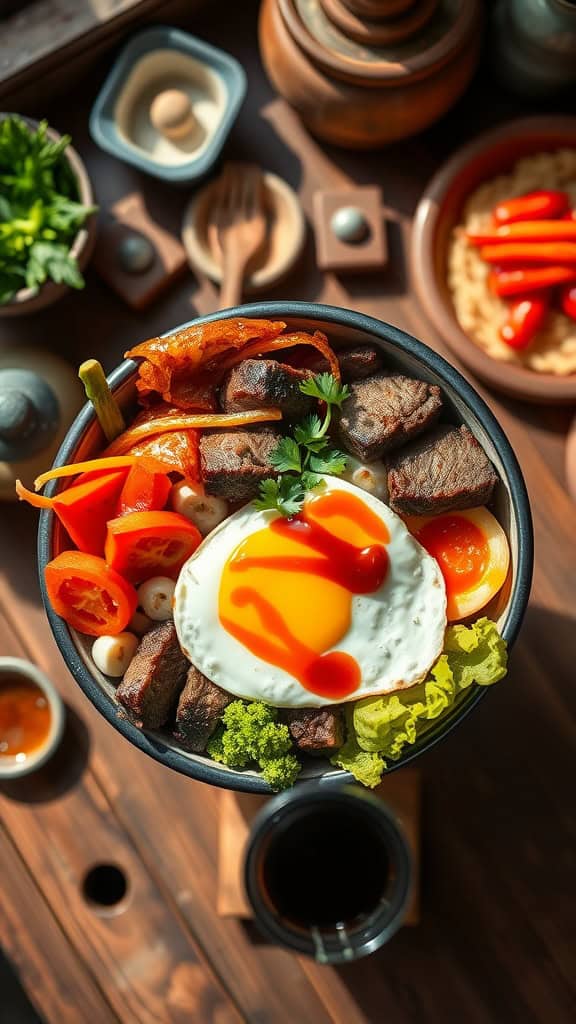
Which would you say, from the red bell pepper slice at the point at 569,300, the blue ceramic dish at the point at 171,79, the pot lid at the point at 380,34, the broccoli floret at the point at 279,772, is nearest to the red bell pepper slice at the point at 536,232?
the red bell pepper slice at the point at 569,300

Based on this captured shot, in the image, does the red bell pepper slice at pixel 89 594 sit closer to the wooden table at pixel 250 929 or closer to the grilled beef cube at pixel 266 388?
the grilled beef cube at pixel 266 388

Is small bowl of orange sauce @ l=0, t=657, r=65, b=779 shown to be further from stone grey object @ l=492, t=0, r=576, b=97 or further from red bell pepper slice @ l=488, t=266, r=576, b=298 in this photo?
stone grey object @ l=492, t=0, r=576, b=97

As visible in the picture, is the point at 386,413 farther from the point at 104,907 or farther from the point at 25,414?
the point at 104,907

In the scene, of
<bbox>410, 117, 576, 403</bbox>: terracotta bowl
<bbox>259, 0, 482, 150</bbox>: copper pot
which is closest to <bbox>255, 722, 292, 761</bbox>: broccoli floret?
<bbox>410, 117, 576, 403</bbox>: terracotta bowl

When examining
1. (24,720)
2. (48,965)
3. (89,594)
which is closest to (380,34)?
(89,594)

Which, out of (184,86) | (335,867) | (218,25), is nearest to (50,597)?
(335,867)
